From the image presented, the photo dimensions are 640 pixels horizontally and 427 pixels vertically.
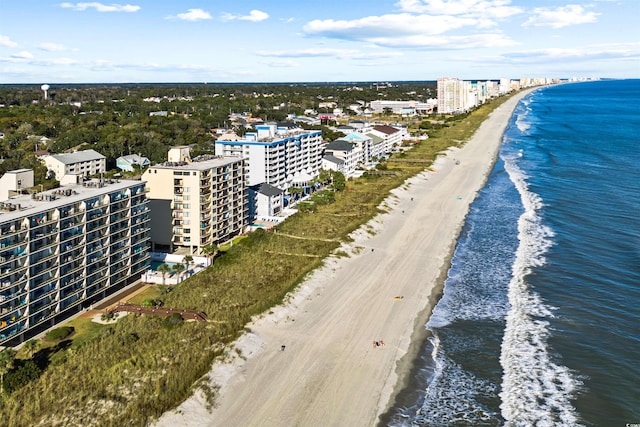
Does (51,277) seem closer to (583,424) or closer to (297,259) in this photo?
(297,259)

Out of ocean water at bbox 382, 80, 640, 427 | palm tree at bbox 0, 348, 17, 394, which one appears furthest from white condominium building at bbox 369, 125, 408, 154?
palm tree at bbox 0, 348, 17, 394

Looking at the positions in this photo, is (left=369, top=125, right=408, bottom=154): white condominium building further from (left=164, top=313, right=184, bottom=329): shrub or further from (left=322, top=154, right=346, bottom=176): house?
(left=164, top=313, right=184, bottom=329): shrub

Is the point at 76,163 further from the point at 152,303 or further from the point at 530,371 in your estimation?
the point at 530,371

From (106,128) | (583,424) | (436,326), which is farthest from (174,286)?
(106,128)

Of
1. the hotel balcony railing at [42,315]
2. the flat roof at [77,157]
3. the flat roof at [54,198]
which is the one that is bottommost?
the hotel balcony railing at [42,315]

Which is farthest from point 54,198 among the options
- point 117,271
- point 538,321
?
point 538,321

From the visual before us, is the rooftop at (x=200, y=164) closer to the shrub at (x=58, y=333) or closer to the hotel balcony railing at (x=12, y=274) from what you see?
the hotel balcony railing at (x=12, y=274)

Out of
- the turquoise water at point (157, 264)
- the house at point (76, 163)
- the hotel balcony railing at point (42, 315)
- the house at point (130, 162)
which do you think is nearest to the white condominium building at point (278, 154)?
the house at point (130, 162)
